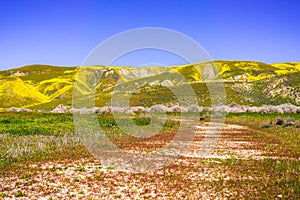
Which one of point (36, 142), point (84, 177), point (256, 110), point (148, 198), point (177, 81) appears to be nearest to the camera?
point (148, 198)

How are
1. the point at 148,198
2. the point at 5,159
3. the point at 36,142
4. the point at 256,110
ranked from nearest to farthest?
the point at 148,198, the point at 5,159, the point at 36,142, the point at 256,110

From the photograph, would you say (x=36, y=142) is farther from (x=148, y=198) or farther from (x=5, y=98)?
(x=5, y=98)

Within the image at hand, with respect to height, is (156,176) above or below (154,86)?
below

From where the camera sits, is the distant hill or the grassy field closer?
the grassy field

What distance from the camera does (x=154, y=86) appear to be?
417ft

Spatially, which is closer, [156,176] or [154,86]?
[156,176]

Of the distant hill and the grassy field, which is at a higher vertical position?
the distant hill

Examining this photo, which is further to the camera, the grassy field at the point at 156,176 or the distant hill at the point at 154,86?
the distant hill at the point at 154,86

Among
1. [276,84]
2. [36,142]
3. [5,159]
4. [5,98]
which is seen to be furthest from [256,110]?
[5,98]

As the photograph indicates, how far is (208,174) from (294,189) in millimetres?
4109

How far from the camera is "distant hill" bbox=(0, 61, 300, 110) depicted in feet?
310

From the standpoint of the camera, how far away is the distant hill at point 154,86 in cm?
9462

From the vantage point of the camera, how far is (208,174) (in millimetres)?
16188

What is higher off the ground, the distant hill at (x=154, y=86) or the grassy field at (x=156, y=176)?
the distant hill at (x=154, y=86)
